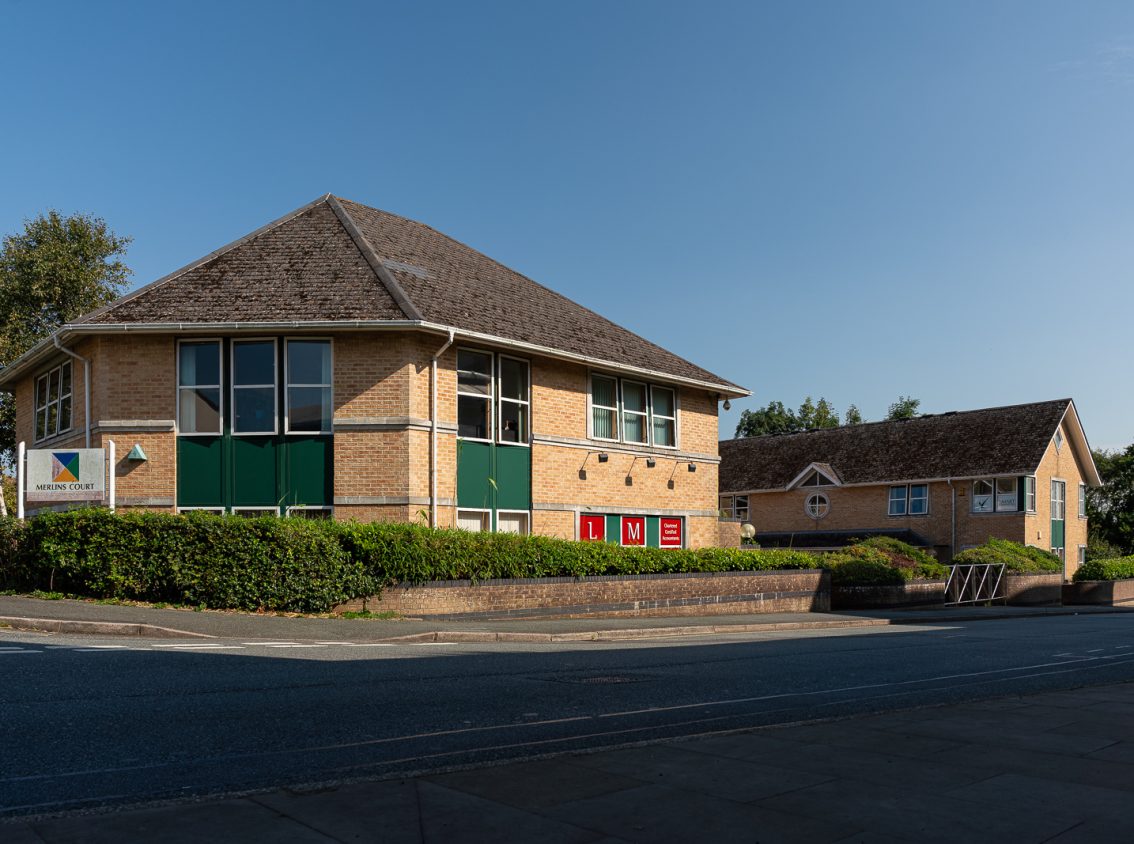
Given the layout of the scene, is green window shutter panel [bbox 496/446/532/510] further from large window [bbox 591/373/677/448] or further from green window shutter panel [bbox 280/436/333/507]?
green window shutter panel [bbox 280/436/333/507]

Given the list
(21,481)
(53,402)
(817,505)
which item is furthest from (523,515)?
(817,505)

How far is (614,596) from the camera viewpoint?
22.4 metres

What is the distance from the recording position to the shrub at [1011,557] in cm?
3775

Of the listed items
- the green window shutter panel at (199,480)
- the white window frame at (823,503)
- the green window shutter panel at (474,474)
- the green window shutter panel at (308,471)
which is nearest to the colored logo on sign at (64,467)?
the green window shutter panel at (199,480)

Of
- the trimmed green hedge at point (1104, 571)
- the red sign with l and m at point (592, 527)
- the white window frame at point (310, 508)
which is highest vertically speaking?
the white window frame at point (310, 508)

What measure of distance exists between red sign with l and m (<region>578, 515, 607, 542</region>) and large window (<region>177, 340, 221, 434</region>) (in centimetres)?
903

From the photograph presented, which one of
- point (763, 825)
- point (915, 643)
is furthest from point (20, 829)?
point (915, 643)

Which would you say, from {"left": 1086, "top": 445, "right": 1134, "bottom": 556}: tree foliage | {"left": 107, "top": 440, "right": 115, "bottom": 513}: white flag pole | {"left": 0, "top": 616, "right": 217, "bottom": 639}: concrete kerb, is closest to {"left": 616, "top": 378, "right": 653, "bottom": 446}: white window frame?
{"left": 107, "top": 440, "right": 115, "bottom": 513}: white flag pole

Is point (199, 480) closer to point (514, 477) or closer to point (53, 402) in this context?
point (53, 402)

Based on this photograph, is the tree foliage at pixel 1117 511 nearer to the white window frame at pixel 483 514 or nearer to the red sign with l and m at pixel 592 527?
the red sign with l and m at pixel 592 527

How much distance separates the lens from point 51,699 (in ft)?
27.4

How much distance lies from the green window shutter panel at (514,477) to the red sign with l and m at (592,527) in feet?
6.28

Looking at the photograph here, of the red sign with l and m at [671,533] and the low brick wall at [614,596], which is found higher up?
the red sign with l and m at [671,533]

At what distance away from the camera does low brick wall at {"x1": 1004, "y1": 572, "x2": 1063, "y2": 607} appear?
123 feet
